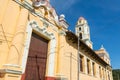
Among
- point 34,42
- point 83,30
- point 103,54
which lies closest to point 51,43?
point 34,42

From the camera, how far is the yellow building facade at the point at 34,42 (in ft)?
17.4

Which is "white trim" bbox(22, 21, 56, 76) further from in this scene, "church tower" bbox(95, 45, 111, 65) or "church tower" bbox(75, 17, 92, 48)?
"church tower" bbox(75, 17, 92, 48)

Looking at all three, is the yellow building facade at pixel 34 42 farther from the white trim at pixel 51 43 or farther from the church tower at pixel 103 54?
the church tower at pixel 103 54

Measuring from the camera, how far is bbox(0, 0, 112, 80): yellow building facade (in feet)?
17.4

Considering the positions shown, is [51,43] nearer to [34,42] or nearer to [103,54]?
[34,42]

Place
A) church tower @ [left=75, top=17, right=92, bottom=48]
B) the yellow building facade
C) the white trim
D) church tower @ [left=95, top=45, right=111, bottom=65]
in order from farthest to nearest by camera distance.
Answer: church tower @ [left=75, top=17, right=92, bottom=48], church tower @ [left=95, top=45, right=111, bottom=65], the white trim, the yellow building facade

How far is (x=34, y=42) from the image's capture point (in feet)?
24.0

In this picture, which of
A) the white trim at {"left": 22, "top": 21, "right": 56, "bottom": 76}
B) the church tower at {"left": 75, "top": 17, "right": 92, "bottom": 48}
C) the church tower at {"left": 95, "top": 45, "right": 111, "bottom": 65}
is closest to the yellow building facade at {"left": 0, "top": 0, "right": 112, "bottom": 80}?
the white trim at {"left": 22, "top": 21, "right": 56, "bottom": 76}

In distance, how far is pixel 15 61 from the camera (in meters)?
5.25

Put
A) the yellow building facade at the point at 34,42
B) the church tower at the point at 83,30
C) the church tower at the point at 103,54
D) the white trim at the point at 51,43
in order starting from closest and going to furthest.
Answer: the yellow building facade at the point at 34,42, the white trim at the point at 51,43, the church tower at the point at 103,54, the church tower at the point at 83,30

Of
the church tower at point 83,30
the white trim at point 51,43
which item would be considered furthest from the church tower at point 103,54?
the white trim at point 51,43

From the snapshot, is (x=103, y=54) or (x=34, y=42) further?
(x=103, y=54)

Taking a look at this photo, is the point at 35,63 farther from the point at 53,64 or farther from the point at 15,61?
the point at 15,61

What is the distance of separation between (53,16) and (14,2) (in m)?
3.19
